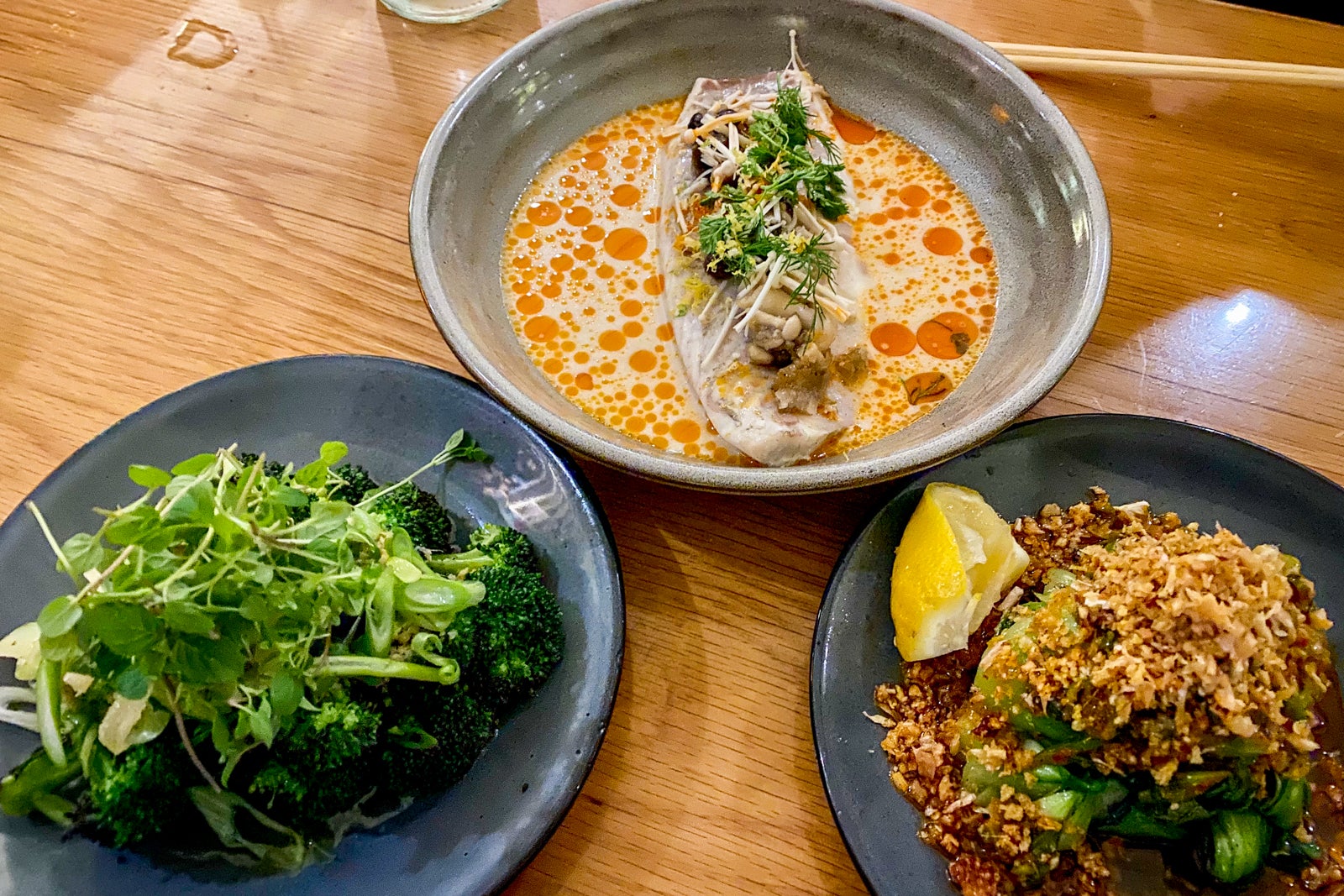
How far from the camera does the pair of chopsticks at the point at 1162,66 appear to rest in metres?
1.86

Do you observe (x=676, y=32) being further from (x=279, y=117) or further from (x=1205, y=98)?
(x=1205, y=98)

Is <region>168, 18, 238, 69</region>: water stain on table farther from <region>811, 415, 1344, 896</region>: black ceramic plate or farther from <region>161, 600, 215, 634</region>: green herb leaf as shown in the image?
<region>811, 415, 1344, 896</region>: black ceramic plate

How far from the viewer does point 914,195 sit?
6.11ft

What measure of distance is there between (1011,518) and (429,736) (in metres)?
0.92

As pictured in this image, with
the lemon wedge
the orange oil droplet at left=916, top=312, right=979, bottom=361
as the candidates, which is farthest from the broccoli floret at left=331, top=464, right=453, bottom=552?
the orange oil droplet at left=916, top=312, right=979, bottom=361

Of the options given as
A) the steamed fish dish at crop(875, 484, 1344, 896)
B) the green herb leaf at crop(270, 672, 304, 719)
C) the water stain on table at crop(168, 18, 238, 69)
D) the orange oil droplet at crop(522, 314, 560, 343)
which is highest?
the water stain on table at crop(168, 18, 238, 69)

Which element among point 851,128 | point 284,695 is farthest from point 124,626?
point 851,128

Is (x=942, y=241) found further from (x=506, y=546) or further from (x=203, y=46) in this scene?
(x=203, y=46)

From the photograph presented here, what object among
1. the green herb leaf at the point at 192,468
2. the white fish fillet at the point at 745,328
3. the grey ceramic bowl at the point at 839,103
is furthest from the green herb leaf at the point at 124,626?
the white fish fillet at the point at 745,328

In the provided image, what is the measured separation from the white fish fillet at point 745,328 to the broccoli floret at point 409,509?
0.52 m

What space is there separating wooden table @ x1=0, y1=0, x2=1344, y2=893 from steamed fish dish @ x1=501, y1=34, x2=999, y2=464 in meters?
0.18

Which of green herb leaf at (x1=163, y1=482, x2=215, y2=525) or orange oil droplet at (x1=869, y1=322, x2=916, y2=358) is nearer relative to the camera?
green herb leaf at (x1=163, y1=482, x2=215, y2=525)

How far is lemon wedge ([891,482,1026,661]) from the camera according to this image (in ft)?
3.83

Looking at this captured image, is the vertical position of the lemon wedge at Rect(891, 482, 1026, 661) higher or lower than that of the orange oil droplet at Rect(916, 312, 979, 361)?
lower
